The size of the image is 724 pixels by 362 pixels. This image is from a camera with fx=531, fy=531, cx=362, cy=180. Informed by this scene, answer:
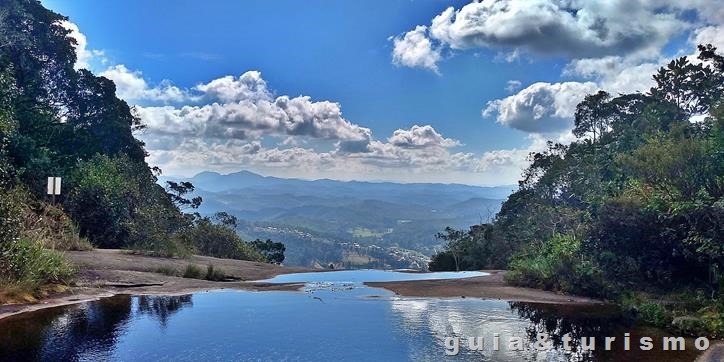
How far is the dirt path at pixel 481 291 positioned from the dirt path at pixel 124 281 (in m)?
4.95

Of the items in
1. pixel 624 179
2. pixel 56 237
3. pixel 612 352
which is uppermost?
pixel 624 179

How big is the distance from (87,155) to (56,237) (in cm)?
1893

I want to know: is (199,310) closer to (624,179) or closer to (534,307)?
(534,307)

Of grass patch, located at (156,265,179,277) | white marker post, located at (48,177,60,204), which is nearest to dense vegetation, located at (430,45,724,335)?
grass patch, located at (156,265,179,277)

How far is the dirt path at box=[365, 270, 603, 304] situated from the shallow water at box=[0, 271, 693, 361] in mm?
1458

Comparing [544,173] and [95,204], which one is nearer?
[95,204]

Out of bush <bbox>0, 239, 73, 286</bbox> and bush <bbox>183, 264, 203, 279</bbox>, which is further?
bush <bbox>183, 264, 203, 279</bbox>

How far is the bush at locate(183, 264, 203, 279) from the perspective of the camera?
23781mm

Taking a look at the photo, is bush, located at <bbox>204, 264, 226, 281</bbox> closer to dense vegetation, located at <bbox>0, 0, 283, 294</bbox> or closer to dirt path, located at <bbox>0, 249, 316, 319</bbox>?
dirt path, located at <bbox>0, 249, 316, 319</bbox>

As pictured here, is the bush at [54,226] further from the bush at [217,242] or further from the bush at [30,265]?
the bush at [217,242]

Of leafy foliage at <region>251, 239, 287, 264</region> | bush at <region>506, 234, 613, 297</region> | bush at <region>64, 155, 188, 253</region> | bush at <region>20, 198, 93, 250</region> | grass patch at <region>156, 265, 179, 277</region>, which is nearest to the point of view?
bush at <region>506, 234, 613, 297</region>

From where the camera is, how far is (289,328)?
13.5 m

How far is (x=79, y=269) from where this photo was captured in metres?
19.8

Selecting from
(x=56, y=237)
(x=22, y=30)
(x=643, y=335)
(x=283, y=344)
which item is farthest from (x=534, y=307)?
(x=22, y=30)
